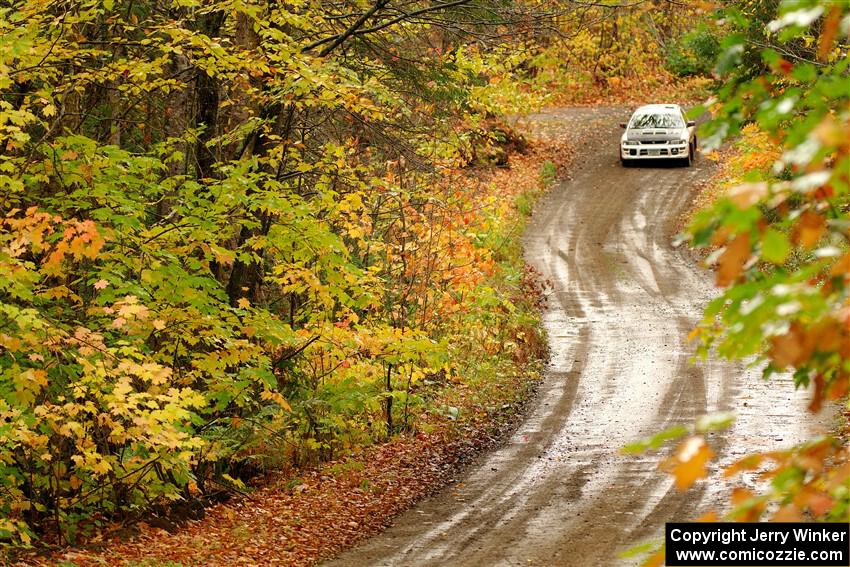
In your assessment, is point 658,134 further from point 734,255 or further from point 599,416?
point 734,255

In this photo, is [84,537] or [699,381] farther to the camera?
[699,381]

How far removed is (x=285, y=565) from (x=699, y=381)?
932 cm

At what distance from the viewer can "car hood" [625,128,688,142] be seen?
32.6 meters

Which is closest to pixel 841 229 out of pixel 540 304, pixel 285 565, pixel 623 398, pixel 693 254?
pixel 285 565

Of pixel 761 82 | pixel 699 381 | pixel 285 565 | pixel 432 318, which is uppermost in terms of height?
pixel 761 82

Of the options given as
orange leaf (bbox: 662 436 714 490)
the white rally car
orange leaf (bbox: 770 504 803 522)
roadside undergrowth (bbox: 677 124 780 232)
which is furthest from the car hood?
orange leaf (bbox: 662 436 714 490)

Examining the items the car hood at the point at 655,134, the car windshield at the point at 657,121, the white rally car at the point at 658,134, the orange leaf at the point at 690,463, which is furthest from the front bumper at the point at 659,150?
the orange leaf at the point at 690,463

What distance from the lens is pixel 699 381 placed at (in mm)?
16312

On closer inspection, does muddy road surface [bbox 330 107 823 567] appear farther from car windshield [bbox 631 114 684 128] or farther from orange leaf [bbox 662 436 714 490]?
orange leaf [bbox 662 436 714 490]

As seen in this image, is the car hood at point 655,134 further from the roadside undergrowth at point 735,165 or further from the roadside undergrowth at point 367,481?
the roadside undergrowth at point 367,481

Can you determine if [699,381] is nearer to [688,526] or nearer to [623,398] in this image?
[623,398]

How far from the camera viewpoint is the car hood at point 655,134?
3256cm

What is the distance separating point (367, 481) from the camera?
38.4ft

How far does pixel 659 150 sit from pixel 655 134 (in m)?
0.57
